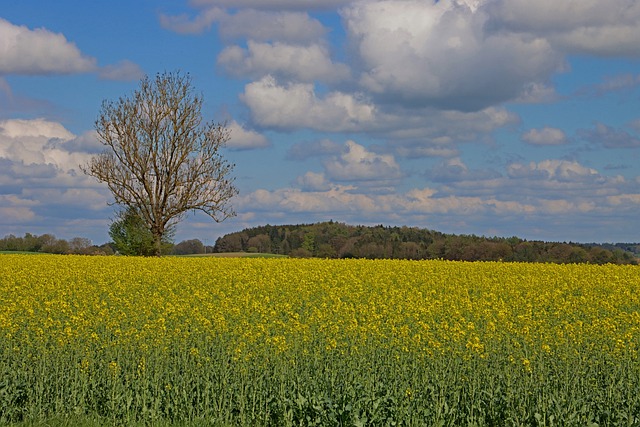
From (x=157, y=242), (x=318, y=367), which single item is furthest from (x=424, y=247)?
(x=318, y=367)

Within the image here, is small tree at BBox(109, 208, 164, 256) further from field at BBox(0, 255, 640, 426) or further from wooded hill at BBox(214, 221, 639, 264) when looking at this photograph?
field at BBox(0, 255, 640, 426)

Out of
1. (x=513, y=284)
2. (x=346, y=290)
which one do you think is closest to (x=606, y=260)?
(x=513, y=284)

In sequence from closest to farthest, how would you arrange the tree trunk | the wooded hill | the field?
1. the field
2. the wooded hill
3. the tree trunk

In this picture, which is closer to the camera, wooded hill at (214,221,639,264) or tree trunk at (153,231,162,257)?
wooded hill at (214,221,639,264)

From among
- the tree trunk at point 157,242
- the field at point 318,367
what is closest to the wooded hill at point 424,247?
the tree trunk at point 157,242

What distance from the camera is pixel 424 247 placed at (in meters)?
41.4

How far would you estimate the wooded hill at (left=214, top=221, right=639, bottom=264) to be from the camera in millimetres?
37562

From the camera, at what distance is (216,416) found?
10945mm

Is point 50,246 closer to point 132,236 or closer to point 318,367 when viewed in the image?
point 132,236

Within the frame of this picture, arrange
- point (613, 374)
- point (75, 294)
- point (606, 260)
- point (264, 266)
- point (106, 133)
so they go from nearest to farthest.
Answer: point (613, 374), point (75, 294), point (264, 266), point (606, 260), point (106, 133)

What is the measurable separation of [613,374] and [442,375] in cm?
281

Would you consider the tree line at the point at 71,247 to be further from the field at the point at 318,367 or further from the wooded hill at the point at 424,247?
the field at the point at 318,367

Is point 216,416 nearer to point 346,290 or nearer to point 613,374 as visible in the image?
point 613,374

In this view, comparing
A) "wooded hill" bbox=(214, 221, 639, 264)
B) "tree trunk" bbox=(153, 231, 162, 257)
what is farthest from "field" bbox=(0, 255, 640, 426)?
"tree trunk" bbox=(153, 231, 162, 257)
